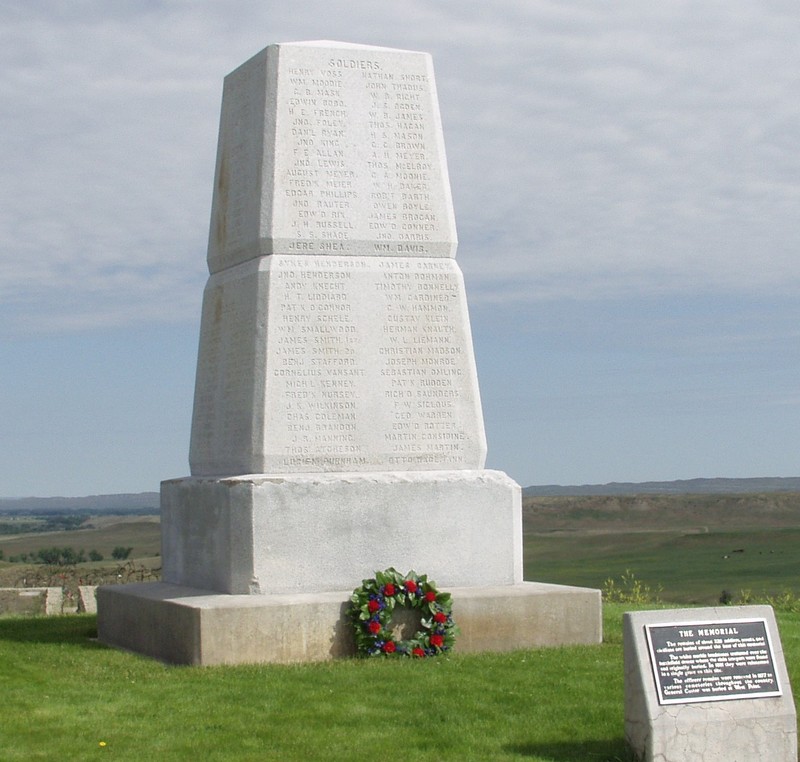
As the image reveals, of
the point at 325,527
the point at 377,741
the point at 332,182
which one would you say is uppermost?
the point at 332,182

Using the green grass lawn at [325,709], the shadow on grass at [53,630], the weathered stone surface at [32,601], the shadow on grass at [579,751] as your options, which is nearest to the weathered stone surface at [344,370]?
the green grass lawn at [325,709]

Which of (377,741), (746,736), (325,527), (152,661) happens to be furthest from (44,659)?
(746,736)

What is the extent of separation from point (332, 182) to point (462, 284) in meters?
1.46

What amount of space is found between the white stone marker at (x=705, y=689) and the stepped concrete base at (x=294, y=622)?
3.77 metres

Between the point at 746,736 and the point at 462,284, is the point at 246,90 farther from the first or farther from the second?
the point at 746,736

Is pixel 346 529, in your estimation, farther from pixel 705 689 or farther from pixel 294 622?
pixel 705 689

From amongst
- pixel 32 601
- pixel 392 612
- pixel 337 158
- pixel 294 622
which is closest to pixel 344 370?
pixel 337 158

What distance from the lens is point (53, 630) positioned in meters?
14.4

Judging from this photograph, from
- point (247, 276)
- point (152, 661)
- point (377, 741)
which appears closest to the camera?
point (377, 741)

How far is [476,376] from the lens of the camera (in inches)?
503

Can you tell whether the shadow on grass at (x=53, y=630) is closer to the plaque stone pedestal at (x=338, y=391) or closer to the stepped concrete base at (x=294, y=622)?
the plaque stone pedestal at (x=338, y=391)

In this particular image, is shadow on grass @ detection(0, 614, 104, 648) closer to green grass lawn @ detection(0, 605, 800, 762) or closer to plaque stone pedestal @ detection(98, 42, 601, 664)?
plaque stone pedestal @ detection(98, 42, 601, 664)

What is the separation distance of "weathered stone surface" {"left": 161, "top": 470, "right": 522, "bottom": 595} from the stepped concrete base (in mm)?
178

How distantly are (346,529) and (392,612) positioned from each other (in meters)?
0.80
